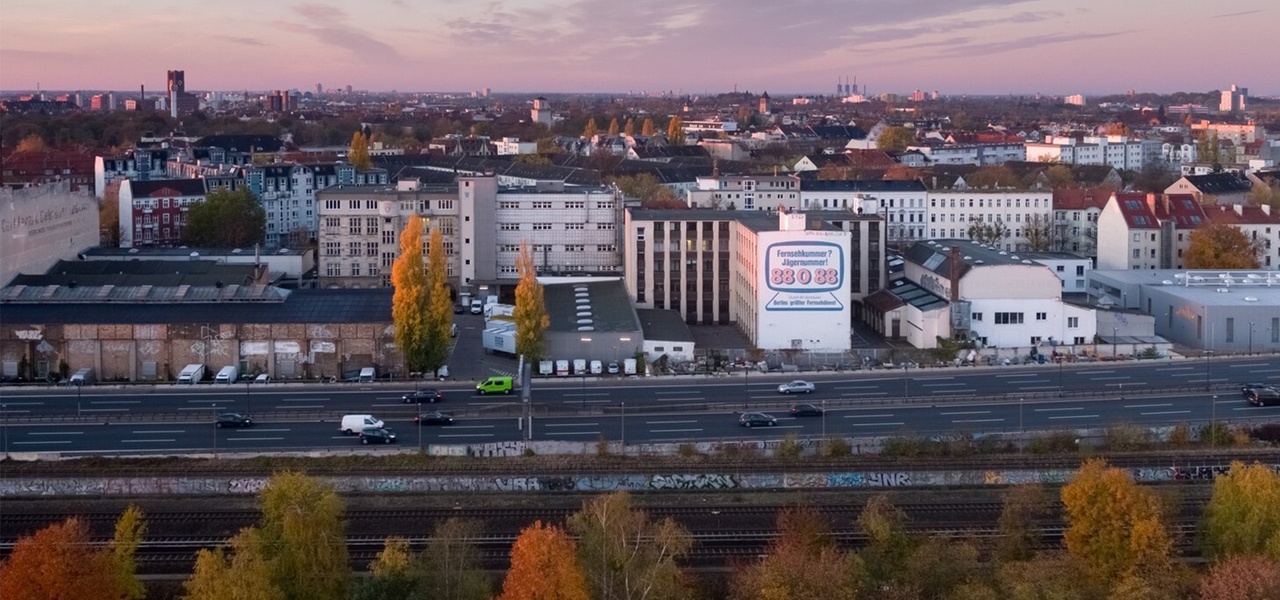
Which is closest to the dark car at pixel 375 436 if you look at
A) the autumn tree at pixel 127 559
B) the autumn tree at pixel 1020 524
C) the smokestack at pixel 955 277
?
the autumn tree at pixel 127 559

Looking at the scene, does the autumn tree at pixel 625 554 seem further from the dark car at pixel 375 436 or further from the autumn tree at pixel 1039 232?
the autumn tree at pixel 1039 232

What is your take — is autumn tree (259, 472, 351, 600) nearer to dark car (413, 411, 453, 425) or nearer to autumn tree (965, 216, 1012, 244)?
dark car (413, 411, 453, 425)

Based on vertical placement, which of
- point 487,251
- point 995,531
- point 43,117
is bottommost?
point 995,531

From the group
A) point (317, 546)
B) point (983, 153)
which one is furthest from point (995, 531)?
point (983, 153)

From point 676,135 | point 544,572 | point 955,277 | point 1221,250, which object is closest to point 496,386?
point 955,277

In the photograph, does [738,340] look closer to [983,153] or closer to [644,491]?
[644,491]

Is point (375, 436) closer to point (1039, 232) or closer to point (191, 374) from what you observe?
point (191, 374)
